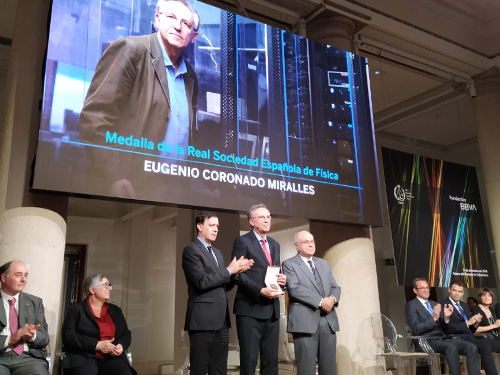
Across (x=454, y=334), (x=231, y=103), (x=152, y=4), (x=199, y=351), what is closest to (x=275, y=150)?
(x=231, y=103)

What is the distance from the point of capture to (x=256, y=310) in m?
3.44

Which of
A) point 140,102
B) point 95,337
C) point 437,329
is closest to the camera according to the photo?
point 95,337

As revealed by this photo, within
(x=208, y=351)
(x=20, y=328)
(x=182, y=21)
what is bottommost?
(x=208, y=351)

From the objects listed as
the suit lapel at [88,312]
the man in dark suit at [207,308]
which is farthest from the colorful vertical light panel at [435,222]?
the suit lapel at [88,312]

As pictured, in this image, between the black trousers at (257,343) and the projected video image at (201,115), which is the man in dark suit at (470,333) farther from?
the black trousers at (257,343)

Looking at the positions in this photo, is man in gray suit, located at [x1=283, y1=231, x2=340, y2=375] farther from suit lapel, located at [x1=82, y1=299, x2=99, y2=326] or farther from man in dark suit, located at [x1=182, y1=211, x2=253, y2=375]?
suit lapel, located at [x1=82, y1=299, x2=99, y2=326]

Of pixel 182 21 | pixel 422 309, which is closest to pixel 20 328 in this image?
pixel 182 21

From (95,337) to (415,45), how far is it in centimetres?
608

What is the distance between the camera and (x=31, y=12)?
4.19 m

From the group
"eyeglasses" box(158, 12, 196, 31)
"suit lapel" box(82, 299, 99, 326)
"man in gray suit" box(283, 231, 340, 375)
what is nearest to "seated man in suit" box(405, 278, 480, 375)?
"man in gray suit" box(283, 231, 340, 375)

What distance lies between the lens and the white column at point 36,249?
3578 mm

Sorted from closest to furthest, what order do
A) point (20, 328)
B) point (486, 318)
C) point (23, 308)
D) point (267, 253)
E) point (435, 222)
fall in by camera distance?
point (20, 328)
point (23, 308)
point (267, 253)
point (486, 318)
point (435, 222)

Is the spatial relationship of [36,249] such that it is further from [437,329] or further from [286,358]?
[437,329]

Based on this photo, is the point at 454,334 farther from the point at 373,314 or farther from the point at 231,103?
the point at 231,103
